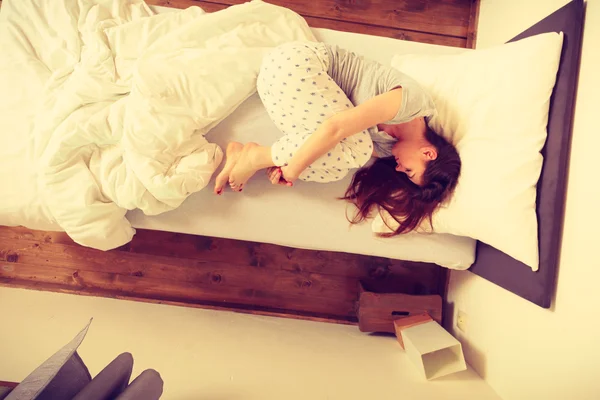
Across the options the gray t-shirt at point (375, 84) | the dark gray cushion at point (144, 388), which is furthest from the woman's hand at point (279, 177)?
the dark gray cushion at point (144, 388)

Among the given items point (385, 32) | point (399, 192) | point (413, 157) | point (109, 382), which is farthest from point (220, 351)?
point (385, 32)

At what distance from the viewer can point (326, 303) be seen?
1.83 meters

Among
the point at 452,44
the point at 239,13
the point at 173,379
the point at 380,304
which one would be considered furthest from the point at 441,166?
the point at 173,379

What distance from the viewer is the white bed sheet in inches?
52.1

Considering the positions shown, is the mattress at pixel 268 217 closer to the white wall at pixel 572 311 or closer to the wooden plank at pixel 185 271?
the white wall at pixel 572 311

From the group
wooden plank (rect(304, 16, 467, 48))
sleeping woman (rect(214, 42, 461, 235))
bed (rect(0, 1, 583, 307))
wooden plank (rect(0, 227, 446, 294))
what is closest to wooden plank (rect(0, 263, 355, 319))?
wooden plank (rect(0, 227, 446, 294))

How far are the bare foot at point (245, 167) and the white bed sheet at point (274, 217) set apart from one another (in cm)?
8

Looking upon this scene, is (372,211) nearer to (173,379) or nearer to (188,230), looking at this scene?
(188,230)

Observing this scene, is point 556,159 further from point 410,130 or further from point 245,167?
point 245,167

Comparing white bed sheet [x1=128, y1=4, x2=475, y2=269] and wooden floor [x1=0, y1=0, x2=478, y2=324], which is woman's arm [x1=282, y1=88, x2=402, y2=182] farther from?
wooden floor [x1=0, y1=0, x2=478, y2=324]

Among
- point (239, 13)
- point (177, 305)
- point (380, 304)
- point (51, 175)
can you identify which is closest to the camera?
point (51, 175)

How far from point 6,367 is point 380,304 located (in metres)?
1.39

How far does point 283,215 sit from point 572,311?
91 cm

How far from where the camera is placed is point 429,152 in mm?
1197
